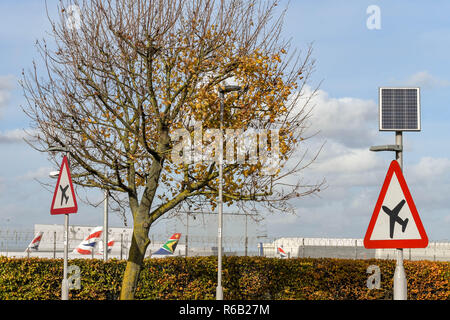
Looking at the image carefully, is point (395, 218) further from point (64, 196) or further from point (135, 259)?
point (135, 259)

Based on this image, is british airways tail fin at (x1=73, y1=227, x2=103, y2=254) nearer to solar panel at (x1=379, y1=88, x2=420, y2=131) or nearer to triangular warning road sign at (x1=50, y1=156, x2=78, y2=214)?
triangular warning road sign at (x1=50, y1=156, x2=78, y2=214)

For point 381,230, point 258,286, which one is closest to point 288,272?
point 258,286

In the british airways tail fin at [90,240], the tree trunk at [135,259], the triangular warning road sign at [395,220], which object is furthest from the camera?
the british airways tail fin at [90,240]

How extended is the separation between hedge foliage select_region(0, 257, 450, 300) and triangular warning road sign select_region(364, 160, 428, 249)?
11268mm

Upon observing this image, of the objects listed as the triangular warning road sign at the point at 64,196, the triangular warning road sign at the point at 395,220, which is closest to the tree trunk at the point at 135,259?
the triangular warning road sign at the point at 64,196

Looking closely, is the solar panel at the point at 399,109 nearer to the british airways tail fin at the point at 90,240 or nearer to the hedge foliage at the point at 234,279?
the hedge foliage at the point at 234,279

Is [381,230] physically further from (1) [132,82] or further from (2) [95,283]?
(2) [95,283]

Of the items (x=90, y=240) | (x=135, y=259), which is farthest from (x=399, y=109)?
(x=90, y=240)

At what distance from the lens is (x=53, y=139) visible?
1770 centimetres

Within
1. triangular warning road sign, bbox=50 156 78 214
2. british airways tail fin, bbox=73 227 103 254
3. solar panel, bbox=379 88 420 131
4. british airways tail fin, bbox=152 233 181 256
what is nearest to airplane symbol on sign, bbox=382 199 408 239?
solar panel, bbox=379 88 420 131

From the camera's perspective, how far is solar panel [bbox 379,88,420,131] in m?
10.6

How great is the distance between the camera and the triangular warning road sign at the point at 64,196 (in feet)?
42.0

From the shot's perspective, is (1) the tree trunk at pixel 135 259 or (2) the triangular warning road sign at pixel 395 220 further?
(1) the tree trunk at pixel 135 259

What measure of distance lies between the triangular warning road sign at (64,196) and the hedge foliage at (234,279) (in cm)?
663
